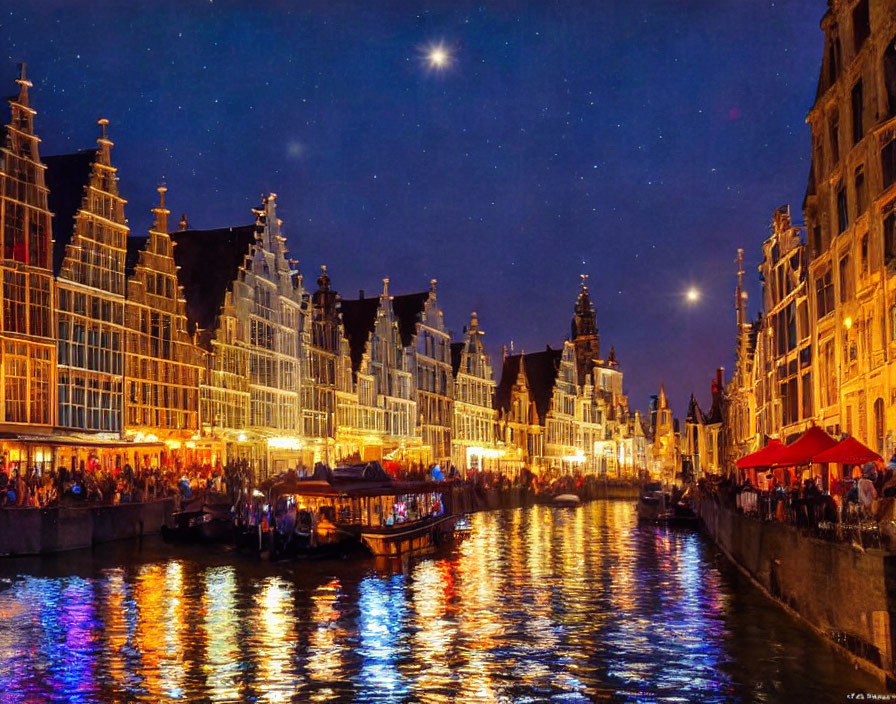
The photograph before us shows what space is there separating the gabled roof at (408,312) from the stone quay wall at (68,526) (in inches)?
1720

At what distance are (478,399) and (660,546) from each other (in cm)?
5556

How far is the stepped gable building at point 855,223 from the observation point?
35656 mm

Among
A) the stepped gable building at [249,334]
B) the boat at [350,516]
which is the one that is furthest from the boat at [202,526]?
the stepped gable building at [249,334]

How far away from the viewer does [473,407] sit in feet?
343

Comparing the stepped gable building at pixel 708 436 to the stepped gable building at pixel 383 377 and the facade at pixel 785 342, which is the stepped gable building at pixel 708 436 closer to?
the stepped gable building at pixel 383 377

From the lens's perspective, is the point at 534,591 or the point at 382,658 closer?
the point at 382,658

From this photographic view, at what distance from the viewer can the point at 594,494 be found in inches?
4550

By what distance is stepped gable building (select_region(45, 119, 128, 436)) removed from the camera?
53.3m

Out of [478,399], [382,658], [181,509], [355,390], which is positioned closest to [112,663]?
[382,658]

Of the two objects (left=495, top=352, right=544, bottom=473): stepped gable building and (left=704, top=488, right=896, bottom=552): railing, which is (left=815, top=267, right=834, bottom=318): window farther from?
(left=495, top=352, right=544, bottom=473): stepped gable building

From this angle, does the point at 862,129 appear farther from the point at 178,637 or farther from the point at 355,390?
the point at 355,390

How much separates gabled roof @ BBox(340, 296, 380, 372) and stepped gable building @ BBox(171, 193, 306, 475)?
8.77 metres

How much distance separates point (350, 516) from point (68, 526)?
34.5ft

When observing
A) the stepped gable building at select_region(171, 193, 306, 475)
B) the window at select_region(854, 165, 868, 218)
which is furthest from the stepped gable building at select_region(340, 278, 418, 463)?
the window at select_region(854, 165, 868, 218)
